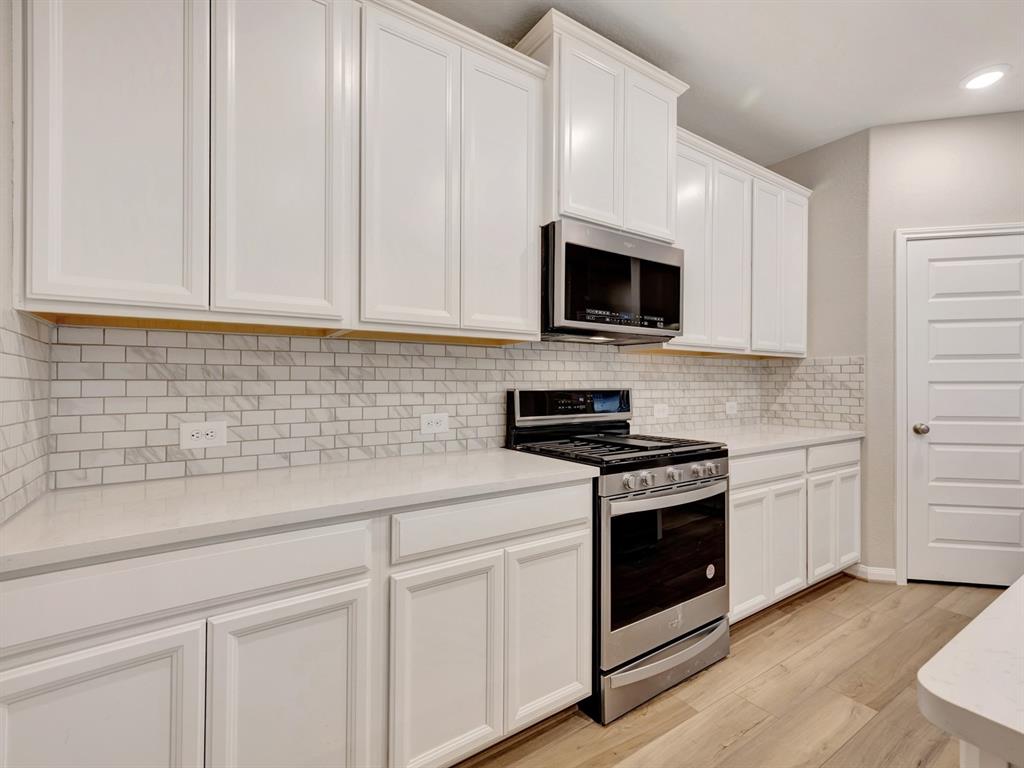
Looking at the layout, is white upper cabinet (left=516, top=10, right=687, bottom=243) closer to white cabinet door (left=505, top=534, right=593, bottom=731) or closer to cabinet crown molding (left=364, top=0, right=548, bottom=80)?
cabinet crown molding (left=364, top=0, right=548, bottom=80)

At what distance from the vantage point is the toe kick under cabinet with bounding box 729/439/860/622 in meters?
2.44

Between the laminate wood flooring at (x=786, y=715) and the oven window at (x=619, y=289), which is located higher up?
the oven window at (x=619, y=289)

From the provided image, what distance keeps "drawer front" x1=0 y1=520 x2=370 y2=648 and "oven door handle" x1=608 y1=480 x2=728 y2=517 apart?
2.98 ft

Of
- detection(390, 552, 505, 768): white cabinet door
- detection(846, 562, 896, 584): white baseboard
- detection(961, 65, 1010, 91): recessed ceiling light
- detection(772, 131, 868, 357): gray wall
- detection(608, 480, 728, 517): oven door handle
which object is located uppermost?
detection(961, 65, 1010, 91): recessed ceiling light

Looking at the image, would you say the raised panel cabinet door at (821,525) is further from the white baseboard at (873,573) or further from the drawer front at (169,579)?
the drawer front at (169,579)

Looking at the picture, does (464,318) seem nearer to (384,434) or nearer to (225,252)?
(384,434)

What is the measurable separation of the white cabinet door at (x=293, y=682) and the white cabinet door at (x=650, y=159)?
1858 mm

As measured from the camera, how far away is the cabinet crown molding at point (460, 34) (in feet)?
5.66

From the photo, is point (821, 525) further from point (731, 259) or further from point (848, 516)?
point (731, 259)

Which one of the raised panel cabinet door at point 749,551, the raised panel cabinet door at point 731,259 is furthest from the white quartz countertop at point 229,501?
the raised panel cabinet door at point 731,259

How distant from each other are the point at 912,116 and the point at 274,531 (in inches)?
154

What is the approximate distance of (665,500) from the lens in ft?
6.57

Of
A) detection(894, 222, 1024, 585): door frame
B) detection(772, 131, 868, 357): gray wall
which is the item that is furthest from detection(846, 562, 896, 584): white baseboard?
detection(772, 131, 868, 357): gray wall

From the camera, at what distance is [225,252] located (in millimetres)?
1461
